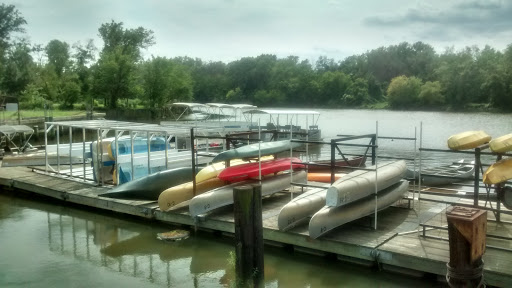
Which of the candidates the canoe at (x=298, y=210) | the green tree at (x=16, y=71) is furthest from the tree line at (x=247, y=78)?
the canoe at (x=298, y=210)

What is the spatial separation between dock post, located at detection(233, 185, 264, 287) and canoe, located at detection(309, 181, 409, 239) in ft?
4.59

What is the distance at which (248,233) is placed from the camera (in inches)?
282

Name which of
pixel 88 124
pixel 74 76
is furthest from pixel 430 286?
pixel 74 76

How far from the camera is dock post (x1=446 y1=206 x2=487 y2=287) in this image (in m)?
4.47

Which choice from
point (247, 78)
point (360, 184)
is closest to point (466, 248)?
point (360, 184)

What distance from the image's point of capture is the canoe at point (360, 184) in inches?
326

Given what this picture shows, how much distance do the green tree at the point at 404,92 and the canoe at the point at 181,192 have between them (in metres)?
71.6

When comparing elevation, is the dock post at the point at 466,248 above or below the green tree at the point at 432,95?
below

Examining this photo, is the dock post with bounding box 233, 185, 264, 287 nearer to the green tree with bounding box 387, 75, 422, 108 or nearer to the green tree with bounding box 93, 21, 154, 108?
the green tree with bounding box 93, 21, 154, 108

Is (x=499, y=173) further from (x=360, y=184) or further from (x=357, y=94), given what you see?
(x=357, y=94)

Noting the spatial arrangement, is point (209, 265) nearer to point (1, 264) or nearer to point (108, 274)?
point (108, 274)

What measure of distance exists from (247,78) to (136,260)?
97.4 meters

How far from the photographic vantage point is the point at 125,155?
13664mm

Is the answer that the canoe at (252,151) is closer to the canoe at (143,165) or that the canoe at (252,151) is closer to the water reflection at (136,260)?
the water reflection at (136,260)
